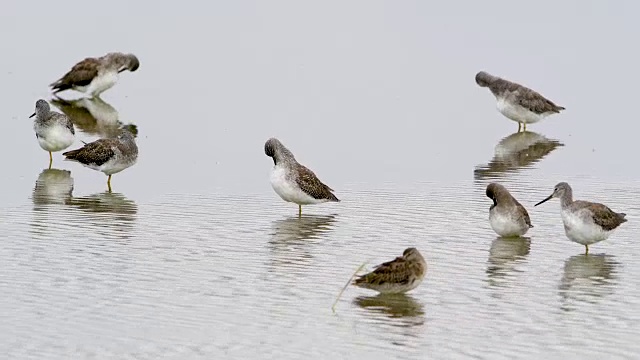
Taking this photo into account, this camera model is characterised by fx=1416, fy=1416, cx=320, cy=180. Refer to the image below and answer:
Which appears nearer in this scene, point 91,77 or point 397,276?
point 397,276

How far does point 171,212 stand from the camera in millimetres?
16969

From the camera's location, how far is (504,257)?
14.9m

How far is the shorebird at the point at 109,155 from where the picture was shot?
18.9m

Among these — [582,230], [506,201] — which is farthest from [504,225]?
[582,230]

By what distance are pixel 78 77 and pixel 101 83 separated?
464mm

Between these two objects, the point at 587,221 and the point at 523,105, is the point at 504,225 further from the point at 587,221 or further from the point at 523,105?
the point at 523,105

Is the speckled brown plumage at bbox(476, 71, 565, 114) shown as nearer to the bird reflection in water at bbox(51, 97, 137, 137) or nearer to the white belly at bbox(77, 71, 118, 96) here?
the bird reflection in water at bbox(51, 97, 137, 137)

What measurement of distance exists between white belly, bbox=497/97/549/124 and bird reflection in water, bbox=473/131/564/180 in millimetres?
241

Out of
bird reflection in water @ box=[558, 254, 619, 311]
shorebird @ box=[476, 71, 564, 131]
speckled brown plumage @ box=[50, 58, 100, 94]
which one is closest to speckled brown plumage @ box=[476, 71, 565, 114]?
shorebird @ box=[476, 71, 564, 131]

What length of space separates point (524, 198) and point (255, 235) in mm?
4022

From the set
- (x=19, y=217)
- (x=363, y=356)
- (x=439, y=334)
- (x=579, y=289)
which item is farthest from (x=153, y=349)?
(x=19, y=217)

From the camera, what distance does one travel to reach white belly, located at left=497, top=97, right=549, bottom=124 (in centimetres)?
2436

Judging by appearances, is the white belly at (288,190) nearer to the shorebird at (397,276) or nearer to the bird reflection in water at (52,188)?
the bird reflection in water at (52,188)

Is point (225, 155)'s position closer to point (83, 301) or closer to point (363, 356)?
point (83, 301)
